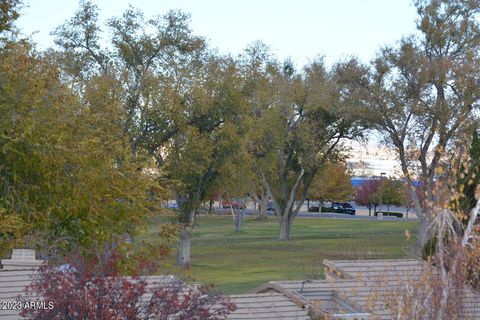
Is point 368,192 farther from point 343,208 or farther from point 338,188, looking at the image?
point 338,188

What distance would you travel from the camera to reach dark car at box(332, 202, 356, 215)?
115344 mm

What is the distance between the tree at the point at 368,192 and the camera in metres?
104

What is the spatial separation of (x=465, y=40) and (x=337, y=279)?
127 ft

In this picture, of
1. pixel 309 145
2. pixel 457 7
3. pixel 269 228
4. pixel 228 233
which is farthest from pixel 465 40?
pixel 269 228

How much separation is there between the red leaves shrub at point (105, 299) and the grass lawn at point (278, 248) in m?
14.8

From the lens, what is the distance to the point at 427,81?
53031 mm

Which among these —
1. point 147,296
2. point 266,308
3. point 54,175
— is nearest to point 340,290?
point 266,308

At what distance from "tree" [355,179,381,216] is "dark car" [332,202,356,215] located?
55.6 inches

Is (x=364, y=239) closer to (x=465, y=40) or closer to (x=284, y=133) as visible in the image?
(x=284, y=133)

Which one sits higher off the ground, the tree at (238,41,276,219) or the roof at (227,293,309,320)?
the tree at (238,41,276,219)

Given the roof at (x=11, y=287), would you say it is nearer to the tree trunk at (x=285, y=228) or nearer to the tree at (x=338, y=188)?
the tree trunk at (x=285, y=228)

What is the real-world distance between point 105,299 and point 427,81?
44258mm

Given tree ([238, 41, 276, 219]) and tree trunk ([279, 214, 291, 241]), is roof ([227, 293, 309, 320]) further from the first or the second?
tree trunk ([279, 214, 291, 241])

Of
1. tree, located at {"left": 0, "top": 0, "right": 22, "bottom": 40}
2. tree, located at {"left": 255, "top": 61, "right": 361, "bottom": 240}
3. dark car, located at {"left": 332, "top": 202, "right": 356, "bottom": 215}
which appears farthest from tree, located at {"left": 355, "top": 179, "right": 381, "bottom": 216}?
tree, located at {"left": 0, "top": 0, "right": 22, "bottom": 40}
